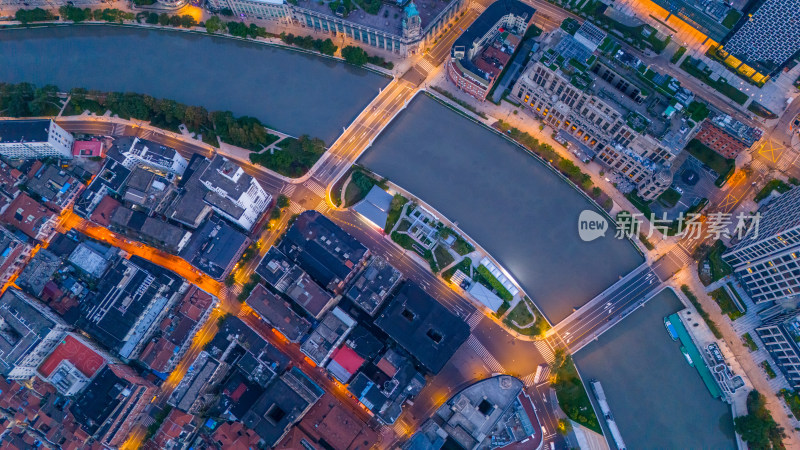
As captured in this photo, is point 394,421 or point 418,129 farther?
point 418,129

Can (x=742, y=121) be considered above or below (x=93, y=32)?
above

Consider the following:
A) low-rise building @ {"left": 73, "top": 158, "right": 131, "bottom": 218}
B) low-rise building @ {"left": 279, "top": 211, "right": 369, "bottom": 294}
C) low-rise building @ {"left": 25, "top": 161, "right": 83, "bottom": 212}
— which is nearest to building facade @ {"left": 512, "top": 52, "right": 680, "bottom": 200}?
low-rise building @ {"left": 279, "top": 211, "right": 369, "bottom": 294}

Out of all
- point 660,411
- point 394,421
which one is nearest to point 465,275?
point 394,421

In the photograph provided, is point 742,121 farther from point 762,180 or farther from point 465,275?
Result: point 465,275

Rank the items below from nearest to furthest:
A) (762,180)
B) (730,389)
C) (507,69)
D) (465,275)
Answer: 1. (730,389)
2. (465,275)
3. (762,180)
4. (507,69)

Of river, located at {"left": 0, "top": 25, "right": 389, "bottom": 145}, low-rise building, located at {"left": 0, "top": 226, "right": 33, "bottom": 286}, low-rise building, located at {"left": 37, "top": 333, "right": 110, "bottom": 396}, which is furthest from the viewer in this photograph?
river, located at {"left": 0, "top": 25, "right": 389, "bottom": 145}

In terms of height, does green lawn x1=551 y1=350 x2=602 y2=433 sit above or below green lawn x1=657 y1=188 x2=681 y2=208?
below

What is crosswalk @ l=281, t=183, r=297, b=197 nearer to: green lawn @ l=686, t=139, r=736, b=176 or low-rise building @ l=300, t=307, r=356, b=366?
low-rise building @ l=300, t=307, r=356, b=366

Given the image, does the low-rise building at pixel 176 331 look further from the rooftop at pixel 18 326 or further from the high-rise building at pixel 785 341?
the high-rise building at pixel 785 341
